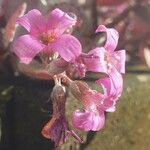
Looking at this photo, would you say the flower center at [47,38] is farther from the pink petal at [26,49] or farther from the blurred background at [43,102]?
the blurred background at [43,102]

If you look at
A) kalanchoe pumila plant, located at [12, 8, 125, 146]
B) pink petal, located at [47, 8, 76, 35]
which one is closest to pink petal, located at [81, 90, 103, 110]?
kalanchoe pumila plant, located at [12, 8, 125, 146]

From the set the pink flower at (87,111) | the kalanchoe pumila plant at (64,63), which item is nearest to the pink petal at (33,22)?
the kalanchoe pumila plant at (64,63)

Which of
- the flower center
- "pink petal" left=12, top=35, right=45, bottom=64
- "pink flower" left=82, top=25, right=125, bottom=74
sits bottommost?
"pink flower" left=82, top=25, right=125, bottom=74

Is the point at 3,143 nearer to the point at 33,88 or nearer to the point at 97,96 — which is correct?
the point at 33,88

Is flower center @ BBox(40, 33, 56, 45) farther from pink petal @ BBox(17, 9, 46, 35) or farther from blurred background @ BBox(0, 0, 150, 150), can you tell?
blurred background @ BBox(0, 0, 150, 150)

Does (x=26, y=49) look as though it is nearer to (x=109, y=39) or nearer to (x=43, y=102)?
(x=109, y=39)

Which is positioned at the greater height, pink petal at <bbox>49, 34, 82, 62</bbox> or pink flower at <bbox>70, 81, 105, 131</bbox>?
pink petal at <bbox>49, 34, 82, 62</bbox>

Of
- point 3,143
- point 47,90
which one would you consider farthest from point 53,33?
point 3,143
